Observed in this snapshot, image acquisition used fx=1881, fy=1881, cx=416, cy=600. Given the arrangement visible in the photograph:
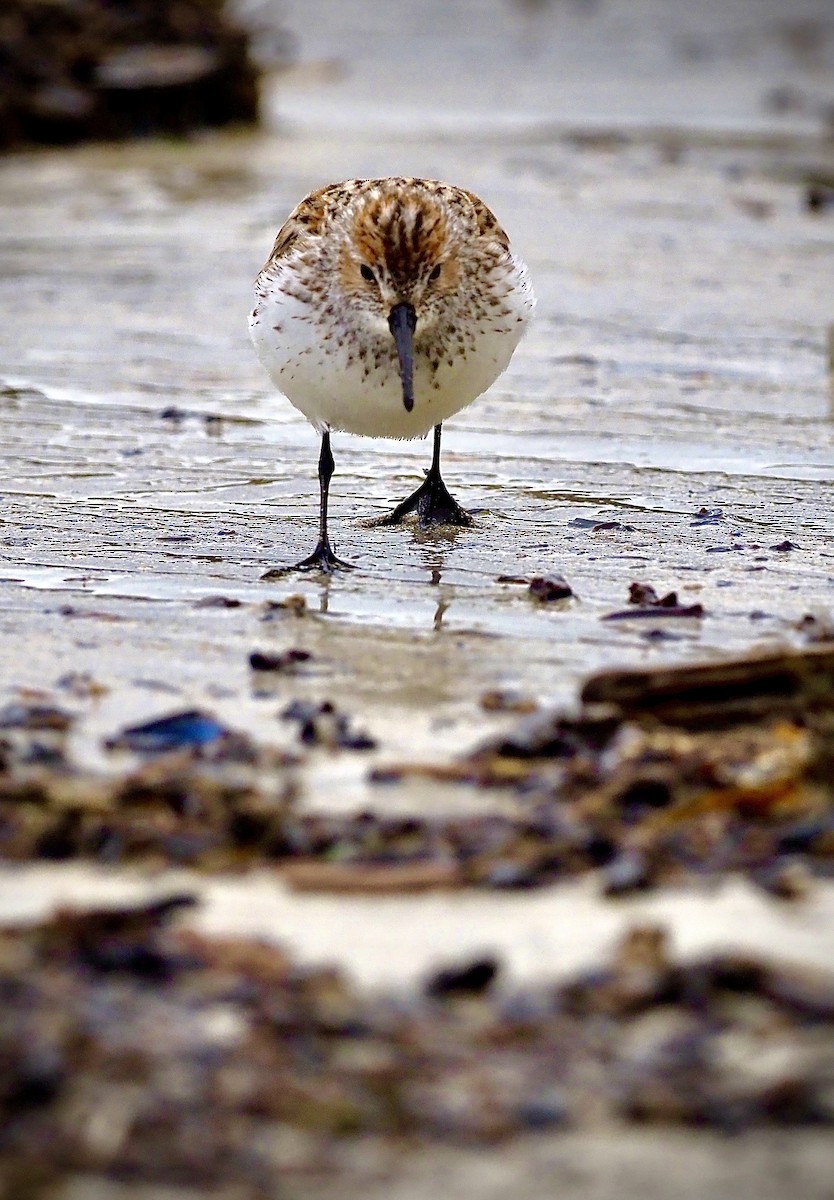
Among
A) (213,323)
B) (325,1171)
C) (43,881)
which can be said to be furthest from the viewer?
(213,323)

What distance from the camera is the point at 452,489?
24.8 ft

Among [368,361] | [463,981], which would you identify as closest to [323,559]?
[368,361]

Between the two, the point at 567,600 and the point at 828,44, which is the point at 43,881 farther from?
the point at 828,44

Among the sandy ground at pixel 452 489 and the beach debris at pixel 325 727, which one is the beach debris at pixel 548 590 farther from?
the beach debris at pixel 325 727

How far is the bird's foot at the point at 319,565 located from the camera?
6344mm

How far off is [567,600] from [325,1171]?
320cm

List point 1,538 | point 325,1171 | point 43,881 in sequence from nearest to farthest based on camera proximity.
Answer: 1. point 325,1171
2. point 43,881
3. point 1,538

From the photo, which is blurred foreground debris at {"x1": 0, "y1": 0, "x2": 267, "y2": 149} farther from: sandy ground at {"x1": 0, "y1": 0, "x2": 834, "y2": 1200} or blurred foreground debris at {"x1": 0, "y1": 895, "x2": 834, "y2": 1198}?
blurred foreground debris at {"x1": 0, "y1": 895, "x2": 834, "y2": 1198}

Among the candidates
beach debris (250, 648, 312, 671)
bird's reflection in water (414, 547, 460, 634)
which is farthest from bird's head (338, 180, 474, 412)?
beach debris (250, 648, 312, 671)

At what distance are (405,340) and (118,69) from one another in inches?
483

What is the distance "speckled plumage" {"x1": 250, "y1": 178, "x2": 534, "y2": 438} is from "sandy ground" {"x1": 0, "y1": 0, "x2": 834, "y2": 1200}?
58cm

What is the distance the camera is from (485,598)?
604 centimetres

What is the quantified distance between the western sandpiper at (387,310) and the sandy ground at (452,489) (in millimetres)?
554

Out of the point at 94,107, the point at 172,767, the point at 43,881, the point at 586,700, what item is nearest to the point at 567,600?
the point at 586,700
